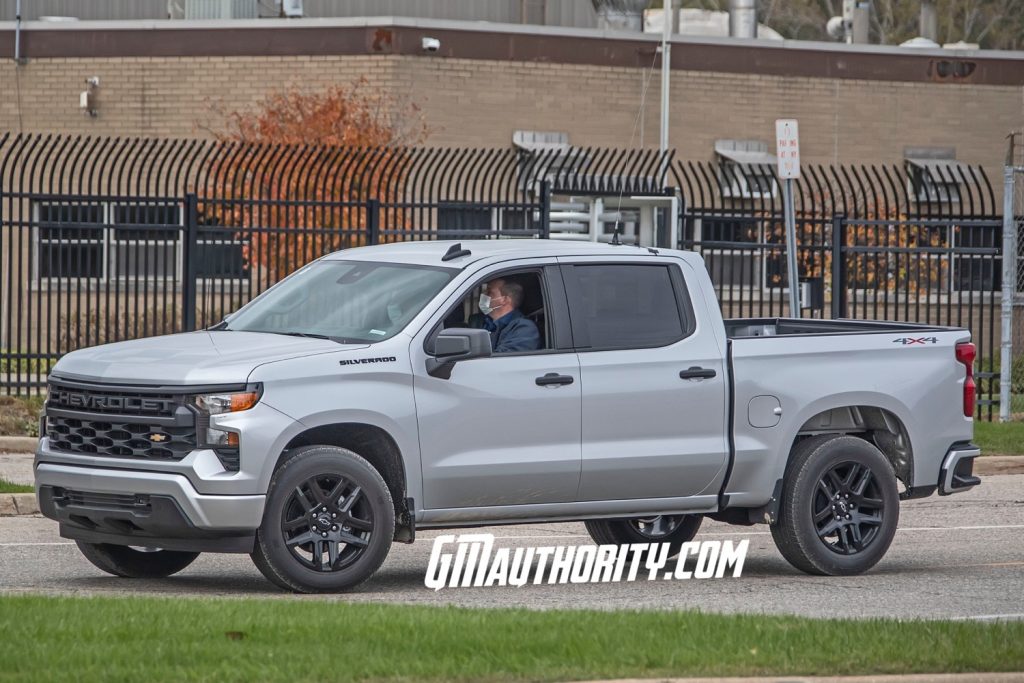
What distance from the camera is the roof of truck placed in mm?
10664

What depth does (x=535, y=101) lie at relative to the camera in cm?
3297

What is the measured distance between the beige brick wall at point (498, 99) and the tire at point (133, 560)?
21.3 m

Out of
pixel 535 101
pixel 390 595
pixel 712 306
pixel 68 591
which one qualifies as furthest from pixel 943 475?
pixel 535 101

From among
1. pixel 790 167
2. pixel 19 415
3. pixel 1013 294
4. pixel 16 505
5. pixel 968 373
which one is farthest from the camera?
pixel 1013 294

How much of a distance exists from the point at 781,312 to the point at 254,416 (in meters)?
19.2

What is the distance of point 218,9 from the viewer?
34719 mm

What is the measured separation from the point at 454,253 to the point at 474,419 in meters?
1.08

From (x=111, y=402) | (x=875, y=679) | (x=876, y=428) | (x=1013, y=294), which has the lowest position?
(x=875, y=679)

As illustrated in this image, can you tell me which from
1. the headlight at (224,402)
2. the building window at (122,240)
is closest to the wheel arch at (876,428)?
the headlight at (224,402)

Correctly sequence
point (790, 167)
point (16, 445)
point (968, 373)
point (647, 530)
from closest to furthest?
point (968, 373), point (647, 530), point (16, 445), point (790, 167)

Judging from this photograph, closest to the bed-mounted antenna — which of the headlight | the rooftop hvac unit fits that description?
the headlight

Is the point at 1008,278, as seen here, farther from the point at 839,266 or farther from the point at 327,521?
the point at 327,521

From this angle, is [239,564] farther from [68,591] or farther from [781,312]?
[781,312]

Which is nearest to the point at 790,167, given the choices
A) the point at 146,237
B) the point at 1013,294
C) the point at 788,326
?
the point at 1013,294
